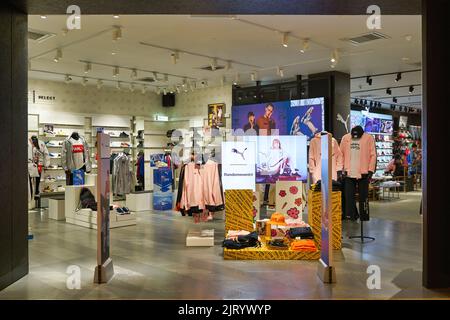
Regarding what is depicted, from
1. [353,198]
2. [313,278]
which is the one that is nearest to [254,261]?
[313,278]

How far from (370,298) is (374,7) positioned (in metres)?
3.02

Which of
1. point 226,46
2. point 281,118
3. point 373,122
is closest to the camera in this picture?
point 226,46

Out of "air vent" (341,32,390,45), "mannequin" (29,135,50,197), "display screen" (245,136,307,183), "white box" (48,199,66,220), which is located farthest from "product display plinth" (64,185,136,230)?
"air vent" (341,32,390,45)

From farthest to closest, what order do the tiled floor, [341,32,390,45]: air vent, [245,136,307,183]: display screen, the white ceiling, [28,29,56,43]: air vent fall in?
[245,136,307,183]: display screen < [341,32,390,45]: air vent < [28,29,56,43]: air vent < the white ceiling < the tiled floor

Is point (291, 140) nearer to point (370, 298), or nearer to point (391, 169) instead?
point (370, 298)

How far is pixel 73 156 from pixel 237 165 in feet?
17.3

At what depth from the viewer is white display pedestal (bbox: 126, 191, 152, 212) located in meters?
10.2

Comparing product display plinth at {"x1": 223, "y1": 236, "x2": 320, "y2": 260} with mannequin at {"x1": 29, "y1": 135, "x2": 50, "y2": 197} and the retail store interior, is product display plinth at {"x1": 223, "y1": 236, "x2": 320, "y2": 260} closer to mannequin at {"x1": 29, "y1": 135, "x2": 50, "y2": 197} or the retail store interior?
the retail store interior

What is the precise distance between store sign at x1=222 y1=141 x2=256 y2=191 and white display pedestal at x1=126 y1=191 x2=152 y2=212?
317 cm

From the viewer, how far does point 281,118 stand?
11414 mm

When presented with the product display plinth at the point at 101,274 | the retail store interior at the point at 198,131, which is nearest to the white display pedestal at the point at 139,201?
the retail store interior at the point at 198,131

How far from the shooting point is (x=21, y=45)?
4.76 m

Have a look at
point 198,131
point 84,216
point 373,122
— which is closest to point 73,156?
point 84,216

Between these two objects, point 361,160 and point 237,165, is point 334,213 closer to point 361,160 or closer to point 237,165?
point 361,160
